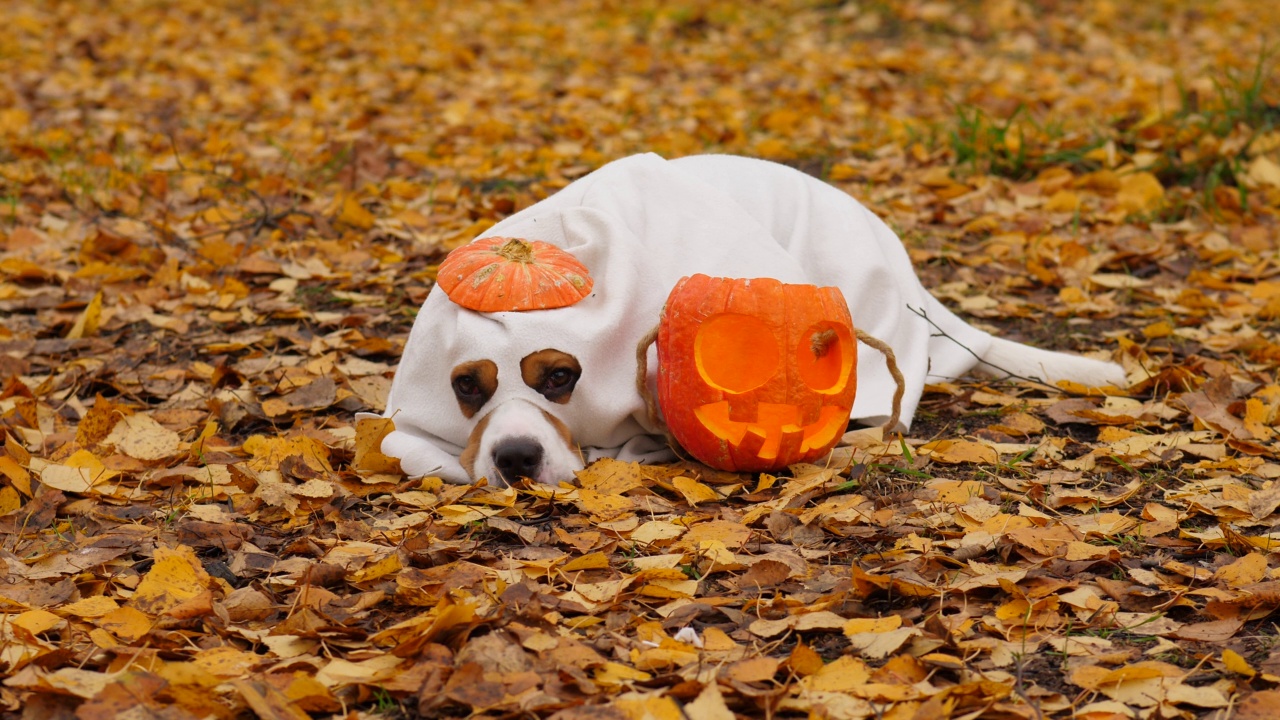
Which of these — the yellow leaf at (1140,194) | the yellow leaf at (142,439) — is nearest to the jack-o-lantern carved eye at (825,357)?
the yellow leaf at (142,439)

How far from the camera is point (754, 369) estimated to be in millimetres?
3385

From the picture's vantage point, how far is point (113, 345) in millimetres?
4621

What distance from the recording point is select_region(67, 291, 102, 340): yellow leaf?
183 inches

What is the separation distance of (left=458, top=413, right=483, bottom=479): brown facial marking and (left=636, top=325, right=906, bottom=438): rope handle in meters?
0.42

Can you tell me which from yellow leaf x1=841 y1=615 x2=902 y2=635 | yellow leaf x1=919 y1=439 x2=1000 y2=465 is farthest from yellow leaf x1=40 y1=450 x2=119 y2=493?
yellow leaf x1=919 y1=439 x2=1000 y2=465

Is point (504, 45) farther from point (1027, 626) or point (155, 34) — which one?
point (1027, 626)

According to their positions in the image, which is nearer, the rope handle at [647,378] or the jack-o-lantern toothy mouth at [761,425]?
the jack-o-lantern toothy mouth at [761,425]

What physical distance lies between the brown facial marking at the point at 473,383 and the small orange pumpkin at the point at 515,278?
0.49 ft

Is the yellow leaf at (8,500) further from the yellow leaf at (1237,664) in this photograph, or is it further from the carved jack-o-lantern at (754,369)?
the yellow leaf at (1237,664)

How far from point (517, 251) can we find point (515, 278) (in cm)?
11

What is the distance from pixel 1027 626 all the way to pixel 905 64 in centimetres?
794

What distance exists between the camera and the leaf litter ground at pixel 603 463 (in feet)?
7.58

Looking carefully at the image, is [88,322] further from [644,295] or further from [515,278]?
A: [644,295]

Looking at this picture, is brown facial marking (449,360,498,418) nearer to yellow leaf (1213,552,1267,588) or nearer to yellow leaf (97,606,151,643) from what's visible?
yellow leaf (97,606,151,643)
